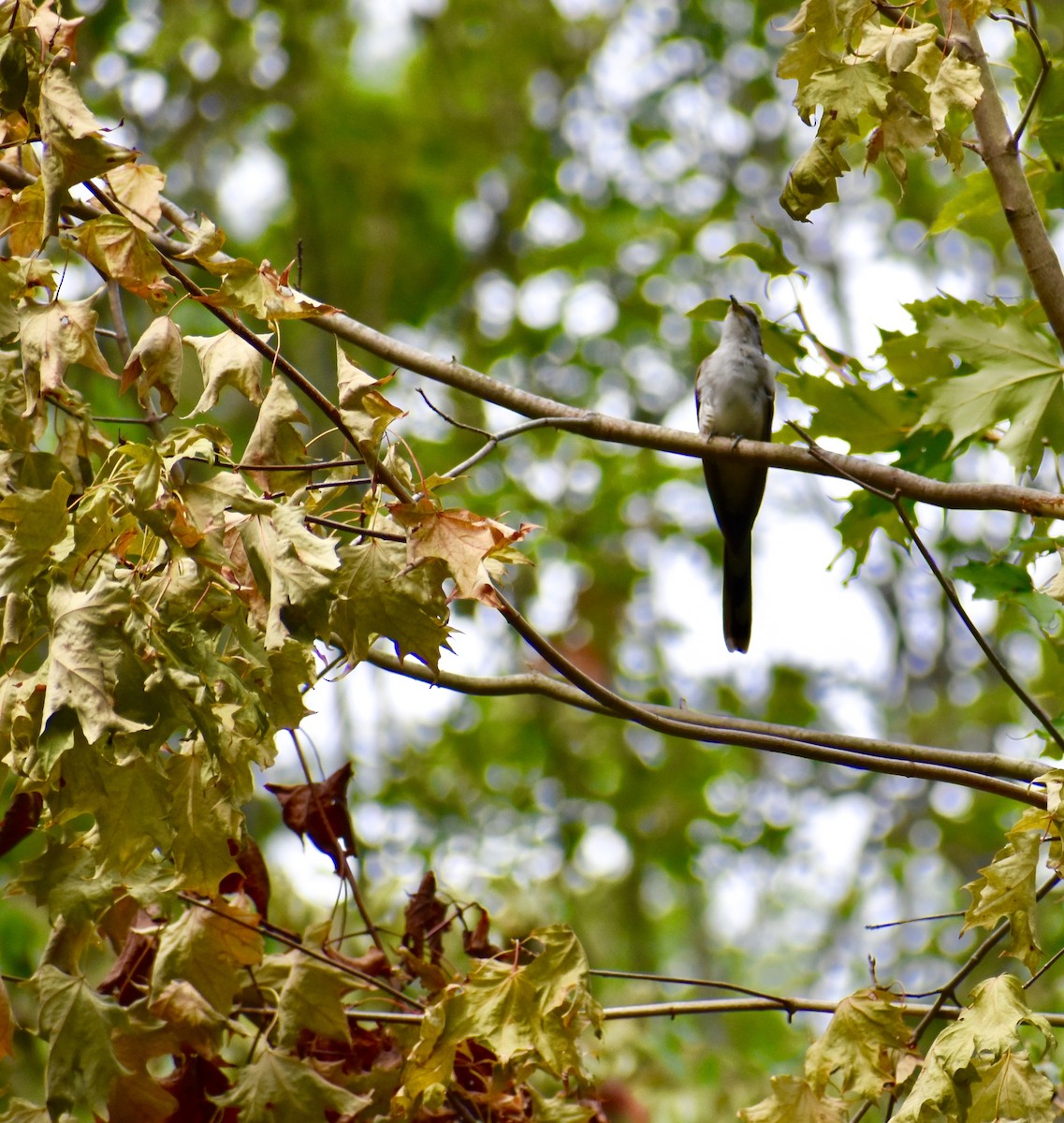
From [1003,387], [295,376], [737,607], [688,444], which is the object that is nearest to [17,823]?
[295,376]

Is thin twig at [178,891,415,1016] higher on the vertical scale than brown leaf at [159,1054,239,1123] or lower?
higher

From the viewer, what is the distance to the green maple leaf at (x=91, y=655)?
1.77 meters

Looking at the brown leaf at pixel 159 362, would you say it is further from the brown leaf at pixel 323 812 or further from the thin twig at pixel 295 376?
the brown leaf at pixel 323 812

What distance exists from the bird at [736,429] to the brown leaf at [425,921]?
2.84 metres

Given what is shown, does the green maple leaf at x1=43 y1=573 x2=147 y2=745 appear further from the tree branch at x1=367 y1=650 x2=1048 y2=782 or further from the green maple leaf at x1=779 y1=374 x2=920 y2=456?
the green maple leaf at x1=779 y1=374 x2=920 y2=456

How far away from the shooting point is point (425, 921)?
294cm

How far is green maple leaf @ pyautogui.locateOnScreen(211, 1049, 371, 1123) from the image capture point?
249 cm

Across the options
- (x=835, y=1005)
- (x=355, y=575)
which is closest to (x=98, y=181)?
(x=355, y=575)

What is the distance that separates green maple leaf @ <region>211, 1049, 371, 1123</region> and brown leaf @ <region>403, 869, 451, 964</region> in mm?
435

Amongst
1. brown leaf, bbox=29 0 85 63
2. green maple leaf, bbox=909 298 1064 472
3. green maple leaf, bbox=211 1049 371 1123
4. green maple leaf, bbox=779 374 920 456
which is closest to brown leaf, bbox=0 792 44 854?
green maple leaf, bbox=211 1049 371 1123

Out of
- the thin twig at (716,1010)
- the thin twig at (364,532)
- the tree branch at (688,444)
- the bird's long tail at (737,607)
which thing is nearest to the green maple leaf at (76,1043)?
the thin twig at (716,1010)

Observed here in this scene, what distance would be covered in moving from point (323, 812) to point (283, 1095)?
665 mm

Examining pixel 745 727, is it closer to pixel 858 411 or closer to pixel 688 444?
pixel 688 444

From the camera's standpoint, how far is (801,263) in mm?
10727
